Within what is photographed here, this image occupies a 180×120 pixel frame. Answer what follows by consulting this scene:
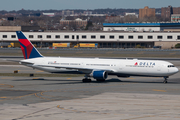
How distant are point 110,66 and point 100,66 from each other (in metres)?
1.95

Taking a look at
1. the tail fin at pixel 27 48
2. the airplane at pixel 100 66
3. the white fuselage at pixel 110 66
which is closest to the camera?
the white fuselage at pixel 110 66

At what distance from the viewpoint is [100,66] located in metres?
57.2

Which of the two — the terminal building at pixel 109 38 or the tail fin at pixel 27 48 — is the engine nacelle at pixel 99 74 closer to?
the tail fin at pixel 27 48

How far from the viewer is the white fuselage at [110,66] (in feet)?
178

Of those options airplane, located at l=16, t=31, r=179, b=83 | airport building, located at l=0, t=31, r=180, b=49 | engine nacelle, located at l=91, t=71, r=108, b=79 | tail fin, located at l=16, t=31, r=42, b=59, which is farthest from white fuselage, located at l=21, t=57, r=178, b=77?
airport building, located at l=0, t=31, r=180, b=49

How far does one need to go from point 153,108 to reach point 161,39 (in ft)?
471

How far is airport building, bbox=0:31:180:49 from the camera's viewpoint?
171000 millimetres

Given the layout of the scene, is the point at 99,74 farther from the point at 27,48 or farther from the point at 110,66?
the point at 27,48

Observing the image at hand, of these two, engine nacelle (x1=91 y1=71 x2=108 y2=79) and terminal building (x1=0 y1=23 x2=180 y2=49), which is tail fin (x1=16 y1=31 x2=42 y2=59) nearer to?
engine nacelle (x1=91 y1=71 x2=108 y2=79)

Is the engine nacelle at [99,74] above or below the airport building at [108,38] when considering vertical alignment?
Result: below

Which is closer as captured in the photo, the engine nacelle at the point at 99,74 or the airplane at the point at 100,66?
the airplane at the point at 100,66

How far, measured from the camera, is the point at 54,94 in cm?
4338

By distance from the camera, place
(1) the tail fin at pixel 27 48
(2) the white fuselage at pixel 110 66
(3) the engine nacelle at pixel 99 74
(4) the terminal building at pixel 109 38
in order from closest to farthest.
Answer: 1. (2) the white fuselage at pixel 110 66
2. (3) the engine nacelle at pixel 99 74
3. (1) the tail fin at pixel 27 48
4. (4) the terminal building at pixel 109 38

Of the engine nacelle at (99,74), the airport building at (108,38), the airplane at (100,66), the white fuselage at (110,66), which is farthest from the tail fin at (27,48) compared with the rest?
the airport building at (108,38)
